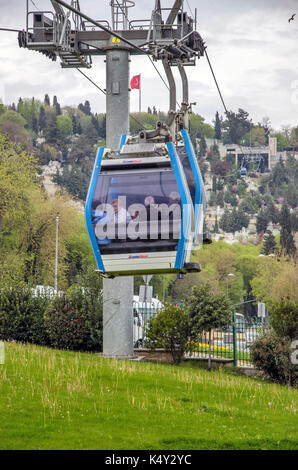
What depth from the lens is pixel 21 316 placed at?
96.3 ft

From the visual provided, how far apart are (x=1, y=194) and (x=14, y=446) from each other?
43.2 meters

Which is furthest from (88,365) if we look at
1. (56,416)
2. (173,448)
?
(173,448)

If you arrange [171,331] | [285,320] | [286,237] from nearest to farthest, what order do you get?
[285,320] → [171,331] → [286,237]

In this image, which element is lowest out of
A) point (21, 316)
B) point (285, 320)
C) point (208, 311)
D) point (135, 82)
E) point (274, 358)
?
point (274, 358)

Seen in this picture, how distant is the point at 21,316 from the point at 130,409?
46.7 ft

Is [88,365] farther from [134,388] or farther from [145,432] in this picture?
[145,432]

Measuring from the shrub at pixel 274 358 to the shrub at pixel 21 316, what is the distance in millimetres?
8336

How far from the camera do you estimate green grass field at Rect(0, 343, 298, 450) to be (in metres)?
13.3

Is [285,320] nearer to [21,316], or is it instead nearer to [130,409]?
[21,316]

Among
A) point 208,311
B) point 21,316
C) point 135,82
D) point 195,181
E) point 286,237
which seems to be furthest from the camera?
point 286,237

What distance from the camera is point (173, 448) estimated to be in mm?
13023

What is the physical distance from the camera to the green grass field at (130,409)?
13.3 m

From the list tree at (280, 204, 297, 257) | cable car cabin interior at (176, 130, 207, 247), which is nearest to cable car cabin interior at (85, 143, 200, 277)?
cable car cabin interior at (176, 130, 207, 247)

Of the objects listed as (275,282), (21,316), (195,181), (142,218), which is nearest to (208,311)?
(21,316)
